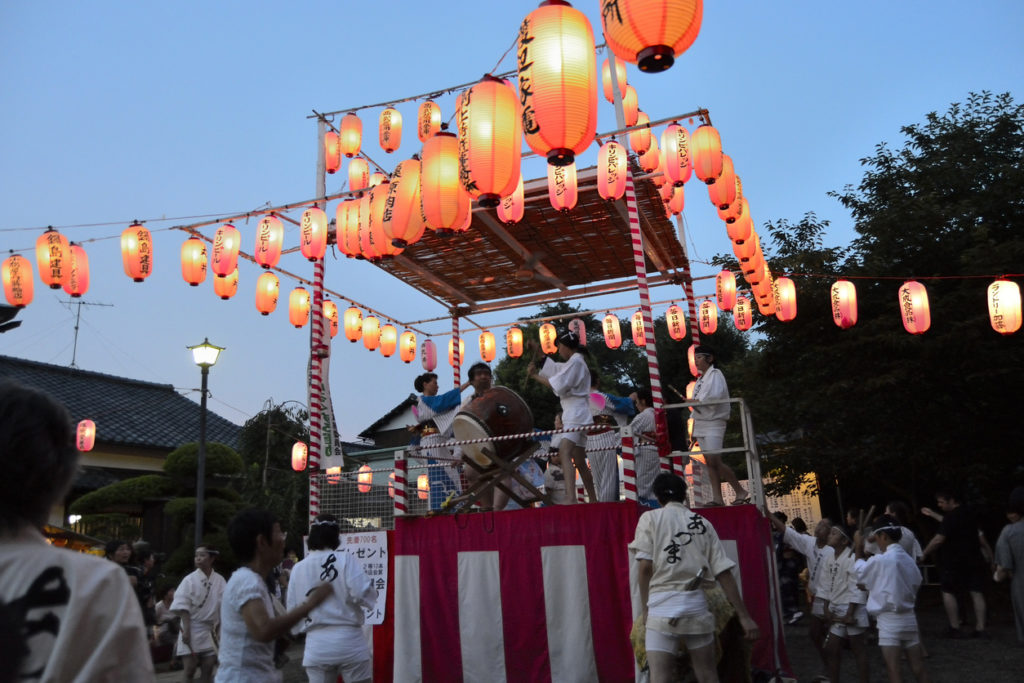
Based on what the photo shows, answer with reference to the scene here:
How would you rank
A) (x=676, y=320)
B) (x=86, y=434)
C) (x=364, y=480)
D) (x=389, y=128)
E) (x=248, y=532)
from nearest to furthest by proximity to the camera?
1. (x=248, y=532)
2. (x=364, y=480)
3. (x=389, y=128)
4. (x=676, y=320)
5. (x=86, y=434)

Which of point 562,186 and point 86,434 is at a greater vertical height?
point 562,186

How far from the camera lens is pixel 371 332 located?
1798 cm

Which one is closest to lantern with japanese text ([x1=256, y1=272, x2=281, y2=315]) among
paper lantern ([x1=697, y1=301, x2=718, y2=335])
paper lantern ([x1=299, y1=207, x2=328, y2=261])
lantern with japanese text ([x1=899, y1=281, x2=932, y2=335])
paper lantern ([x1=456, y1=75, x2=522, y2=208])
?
paper lantern ([x1=299, y1=207, x2=328, y2=261])

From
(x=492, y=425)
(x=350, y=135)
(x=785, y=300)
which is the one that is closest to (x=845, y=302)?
(x=785, y=300)

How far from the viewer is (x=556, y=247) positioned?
45.2 feet

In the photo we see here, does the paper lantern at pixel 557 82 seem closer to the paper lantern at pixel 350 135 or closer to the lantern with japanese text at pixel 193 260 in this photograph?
the lantern with japanese text at pixel 193 260

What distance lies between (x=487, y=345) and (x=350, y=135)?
5.86 meters

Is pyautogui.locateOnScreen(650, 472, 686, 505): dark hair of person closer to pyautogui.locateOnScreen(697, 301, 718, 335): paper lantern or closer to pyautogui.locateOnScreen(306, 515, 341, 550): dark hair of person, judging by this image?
pyautogui.locateOnScreen(306, 515, 341, 550): dark hair of person

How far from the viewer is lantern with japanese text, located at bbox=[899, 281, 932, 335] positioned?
43.3 ft

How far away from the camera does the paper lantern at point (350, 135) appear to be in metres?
16.5

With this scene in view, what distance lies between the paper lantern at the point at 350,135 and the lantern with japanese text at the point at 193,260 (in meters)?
4.14

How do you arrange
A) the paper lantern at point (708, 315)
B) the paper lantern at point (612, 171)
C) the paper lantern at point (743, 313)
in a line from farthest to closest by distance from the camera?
Result: the paper lantern at point (708, 315) < the paper lantern at point (743, 313) < the paper lantern at point (612, 171)

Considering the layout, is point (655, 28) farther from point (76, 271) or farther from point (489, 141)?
point (76, 271)

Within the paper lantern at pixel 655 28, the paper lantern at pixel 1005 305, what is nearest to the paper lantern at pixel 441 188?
the paper lantern at pixel 655 28
